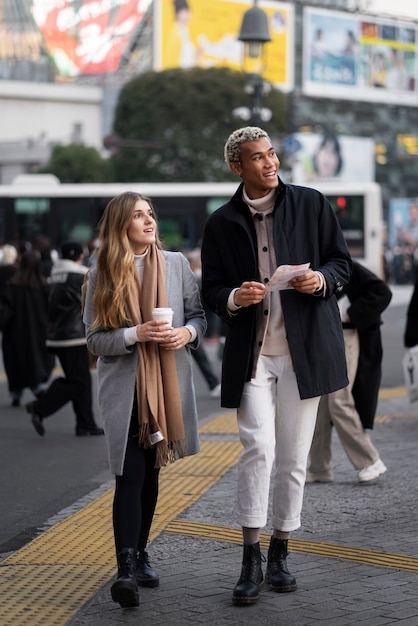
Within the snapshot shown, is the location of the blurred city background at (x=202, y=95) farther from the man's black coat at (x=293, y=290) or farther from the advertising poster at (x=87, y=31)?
the man's black coat at (x=293, y=290)

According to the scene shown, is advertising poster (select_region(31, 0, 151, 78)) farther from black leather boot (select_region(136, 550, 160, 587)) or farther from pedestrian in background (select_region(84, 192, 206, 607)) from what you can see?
black leather boot (select_region(136, 550, 160, 587))

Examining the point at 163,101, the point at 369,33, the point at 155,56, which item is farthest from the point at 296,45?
the point at 163,101

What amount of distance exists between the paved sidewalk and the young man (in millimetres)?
205

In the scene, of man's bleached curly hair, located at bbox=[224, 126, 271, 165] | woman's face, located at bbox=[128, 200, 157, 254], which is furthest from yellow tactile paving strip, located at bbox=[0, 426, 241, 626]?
man's bleached curly hair, located at bbox=[224, 126, 271, 165]

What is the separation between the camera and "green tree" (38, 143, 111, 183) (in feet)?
214

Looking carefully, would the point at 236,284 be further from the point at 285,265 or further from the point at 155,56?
the point at 155,56

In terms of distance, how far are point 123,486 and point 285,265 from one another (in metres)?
1.10

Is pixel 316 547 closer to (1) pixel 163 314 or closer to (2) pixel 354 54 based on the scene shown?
(1) pixel 163 314

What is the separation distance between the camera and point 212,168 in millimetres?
54000

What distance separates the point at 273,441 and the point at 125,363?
0.67m

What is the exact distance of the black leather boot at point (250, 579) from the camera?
4895mm

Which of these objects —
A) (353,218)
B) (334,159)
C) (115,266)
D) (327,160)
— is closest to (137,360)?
(115,266)

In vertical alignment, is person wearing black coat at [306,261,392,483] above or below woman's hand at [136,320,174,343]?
below

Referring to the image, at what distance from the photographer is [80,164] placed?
216ft
